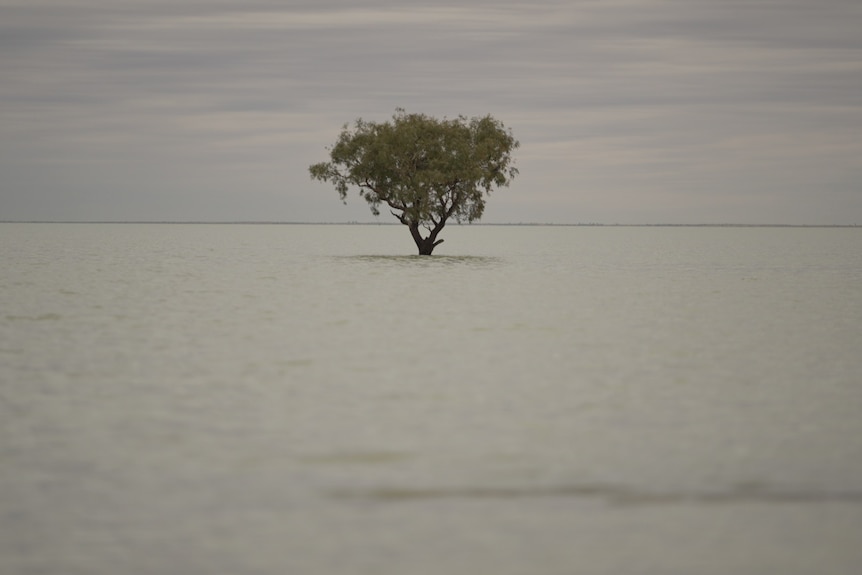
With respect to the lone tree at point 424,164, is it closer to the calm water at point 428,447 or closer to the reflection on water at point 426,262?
the reflection on water at point 426,262

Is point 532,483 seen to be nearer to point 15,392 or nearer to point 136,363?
point 15,392

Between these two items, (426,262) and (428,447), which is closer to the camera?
(428,447)

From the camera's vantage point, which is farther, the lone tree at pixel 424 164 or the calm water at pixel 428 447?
the lone tree at pixel 424 164

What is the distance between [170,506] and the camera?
10.6 metres

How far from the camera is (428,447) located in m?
13.5

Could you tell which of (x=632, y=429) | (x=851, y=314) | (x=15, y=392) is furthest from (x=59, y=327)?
(x=851, y=314)

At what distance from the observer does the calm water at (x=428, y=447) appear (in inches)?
367

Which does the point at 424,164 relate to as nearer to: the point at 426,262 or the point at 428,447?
the point at 426,262

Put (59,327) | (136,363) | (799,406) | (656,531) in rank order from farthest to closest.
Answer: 1. (59,327)
2. (136,363)
3. (799,406)
4. (656,531)

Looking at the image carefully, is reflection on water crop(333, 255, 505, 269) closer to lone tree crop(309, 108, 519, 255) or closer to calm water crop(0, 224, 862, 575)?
lone tree crop(309, 108, 519, 255)

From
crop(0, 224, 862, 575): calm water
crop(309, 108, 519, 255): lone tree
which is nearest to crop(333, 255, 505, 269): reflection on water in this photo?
crop(309, 108, 519, 255): lone tree

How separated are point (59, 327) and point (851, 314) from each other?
2474 centimetres

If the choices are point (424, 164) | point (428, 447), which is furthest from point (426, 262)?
point (428, 447)

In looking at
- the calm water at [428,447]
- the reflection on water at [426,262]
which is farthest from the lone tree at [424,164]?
the calm water at [428,447]
